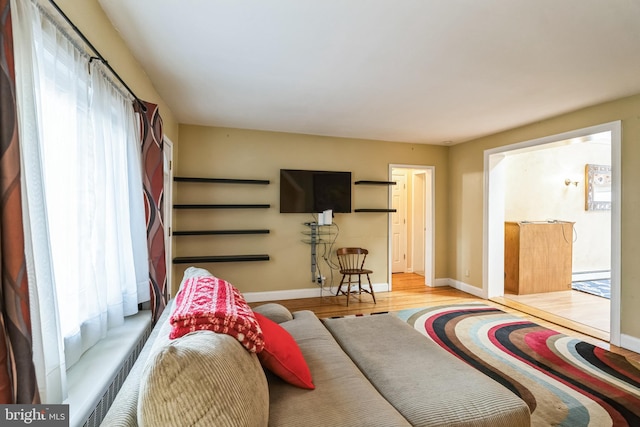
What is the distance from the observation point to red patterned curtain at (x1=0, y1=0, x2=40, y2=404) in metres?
0.81

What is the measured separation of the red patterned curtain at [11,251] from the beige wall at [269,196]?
3.42 m

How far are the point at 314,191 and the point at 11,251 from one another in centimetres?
384

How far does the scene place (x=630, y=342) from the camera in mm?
2891

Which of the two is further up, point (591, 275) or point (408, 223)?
point (408, 223)

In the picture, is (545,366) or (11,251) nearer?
(11,251)

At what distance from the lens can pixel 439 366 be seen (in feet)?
5.20

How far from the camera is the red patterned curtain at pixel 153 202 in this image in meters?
2.15

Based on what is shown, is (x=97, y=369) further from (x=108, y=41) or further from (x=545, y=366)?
(x=545, y=366)

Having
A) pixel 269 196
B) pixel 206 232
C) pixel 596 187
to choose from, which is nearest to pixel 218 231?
pixel 206 232

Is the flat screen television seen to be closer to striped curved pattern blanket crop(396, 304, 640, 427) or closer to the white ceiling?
the white ceiling

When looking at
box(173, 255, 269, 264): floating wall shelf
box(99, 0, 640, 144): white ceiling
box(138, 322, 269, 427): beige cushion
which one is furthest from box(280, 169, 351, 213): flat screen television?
box(138, 322, 269, 427): beige cushion

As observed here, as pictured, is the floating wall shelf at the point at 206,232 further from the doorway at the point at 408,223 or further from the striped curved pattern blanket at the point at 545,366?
the doorway at the point at 408,223

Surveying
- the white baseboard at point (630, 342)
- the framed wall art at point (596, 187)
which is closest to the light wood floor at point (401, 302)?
the white baseboard at point (630, 342)

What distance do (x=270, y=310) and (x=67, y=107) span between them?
1.75 metres
